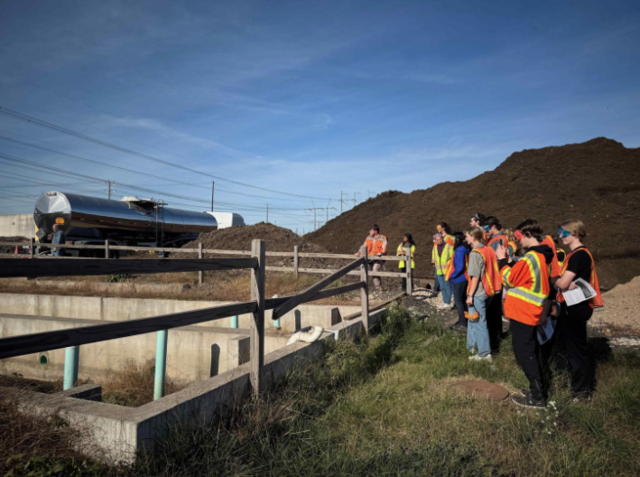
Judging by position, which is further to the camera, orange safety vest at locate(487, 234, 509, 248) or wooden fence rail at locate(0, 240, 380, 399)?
orange safety vest at locate(487, 234, 509, 248)

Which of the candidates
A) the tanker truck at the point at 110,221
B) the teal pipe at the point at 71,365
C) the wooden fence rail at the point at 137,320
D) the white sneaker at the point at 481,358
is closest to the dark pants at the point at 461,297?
the white sneaker at the point at 481,358

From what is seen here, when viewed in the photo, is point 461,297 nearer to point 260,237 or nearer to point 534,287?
point 534,287

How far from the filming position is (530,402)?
157 inches

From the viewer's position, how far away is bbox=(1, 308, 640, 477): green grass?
273 centimetres

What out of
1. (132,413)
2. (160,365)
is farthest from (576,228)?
(160,365)

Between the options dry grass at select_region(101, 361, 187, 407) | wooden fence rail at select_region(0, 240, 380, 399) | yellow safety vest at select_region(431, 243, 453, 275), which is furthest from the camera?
yellow safety vest at select_region(431, 243, 453, 275)

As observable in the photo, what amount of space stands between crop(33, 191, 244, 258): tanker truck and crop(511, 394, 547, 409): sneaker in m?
19.1

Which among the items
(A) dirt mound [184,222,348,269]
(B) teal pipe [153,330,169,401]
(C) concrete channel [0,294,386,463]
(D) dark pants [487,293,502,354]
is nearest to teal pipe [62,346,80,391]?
(B) teal pipe [153,330,169,401]

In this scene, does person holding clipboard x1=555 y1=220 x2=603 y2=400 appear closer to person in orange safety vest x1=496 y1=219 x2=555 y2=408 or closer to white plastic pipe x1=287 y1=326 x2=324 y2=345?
person in orange safety vest x1=496 y1=219 x2=555 y2=408

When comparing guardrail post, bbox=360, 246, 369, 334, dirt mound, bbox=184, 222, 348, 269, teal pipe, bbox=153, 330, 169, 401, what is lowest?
teal pipe, bbox=153, 330, 169, 401

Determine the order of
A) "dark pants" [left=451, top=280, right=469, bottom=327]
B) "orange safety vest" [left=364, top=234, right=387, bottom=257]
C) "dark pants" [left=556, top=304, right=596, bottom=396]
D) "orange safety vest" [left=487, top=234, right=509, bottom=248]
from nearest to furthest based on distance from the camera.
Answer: "dark pants" [left=556, top=304, right=596, bottom=396]
"orange safety vest" [left=487, top=234, right=509, bottom=248]
"dark pants" [left=451, top=280, right=469, bottom=327]
"orange safety vest" [left=364, top=234, right=387, bottom=257]

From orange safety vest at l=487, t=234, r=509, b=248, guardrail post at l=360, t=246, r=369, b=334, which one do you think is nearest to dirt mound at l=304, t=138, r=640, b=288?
orange safety vest at l=487, t=234, r=509, b=248

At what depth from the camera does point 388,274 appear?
11.5 metres

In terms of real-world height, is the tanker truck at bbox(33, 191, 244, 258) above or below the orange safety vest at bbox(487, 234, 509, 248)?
above
